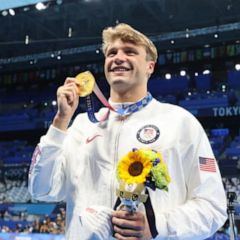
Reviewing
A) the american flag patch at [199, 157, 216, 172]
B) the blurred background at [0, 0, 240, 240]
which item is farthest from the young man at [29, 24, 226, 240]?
the blurred background at [0, 0, 240, 240]

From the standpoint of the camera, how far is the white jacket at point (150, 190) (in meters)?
1.05

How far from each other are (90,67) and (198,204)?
11.7 m

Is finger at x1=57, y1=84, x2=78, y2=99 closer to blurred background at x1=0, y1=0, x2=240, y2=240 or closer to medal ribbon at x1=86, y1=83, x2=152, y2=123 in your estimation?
medal ribbon at x1=86, y1=83, x2=152, y2=123

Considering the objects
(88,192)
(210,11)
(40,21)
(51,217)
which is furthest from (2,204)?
(88,192)

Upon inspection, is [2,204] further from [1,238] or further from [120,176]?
[120,176]

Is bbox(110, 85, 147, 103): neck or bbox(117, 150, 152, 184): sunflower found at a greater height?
bbox(110, 85, 147, 103): neck

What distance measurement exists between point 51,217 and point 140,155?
806 cm

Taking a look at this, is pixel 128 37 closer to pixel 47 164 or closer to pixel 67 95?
pixel 67 95

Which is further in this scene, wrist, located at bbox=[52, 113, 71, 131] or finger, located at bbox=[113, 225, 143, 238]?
wrist, located at bbox=[52, 113, 71, 131]

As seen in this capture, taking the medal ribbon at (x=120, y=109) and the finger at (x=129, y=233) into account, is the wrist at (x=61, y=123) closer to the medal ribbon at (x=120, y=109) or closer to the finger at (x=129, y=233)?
the medal ribbon at (x=120, y=109)

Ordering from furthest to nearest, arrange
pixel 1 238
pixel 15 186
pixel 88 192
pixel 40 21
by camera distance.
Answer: pixel 15 186 < pixel 40 21 < pixel 1 238 < pixel 88 192

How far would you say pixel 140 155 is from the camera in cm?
96

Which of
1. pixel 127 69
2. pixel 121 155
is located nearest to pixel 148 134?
pixel 121 155

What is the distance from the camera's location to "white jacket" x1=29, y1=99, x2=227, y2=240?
1049mm
